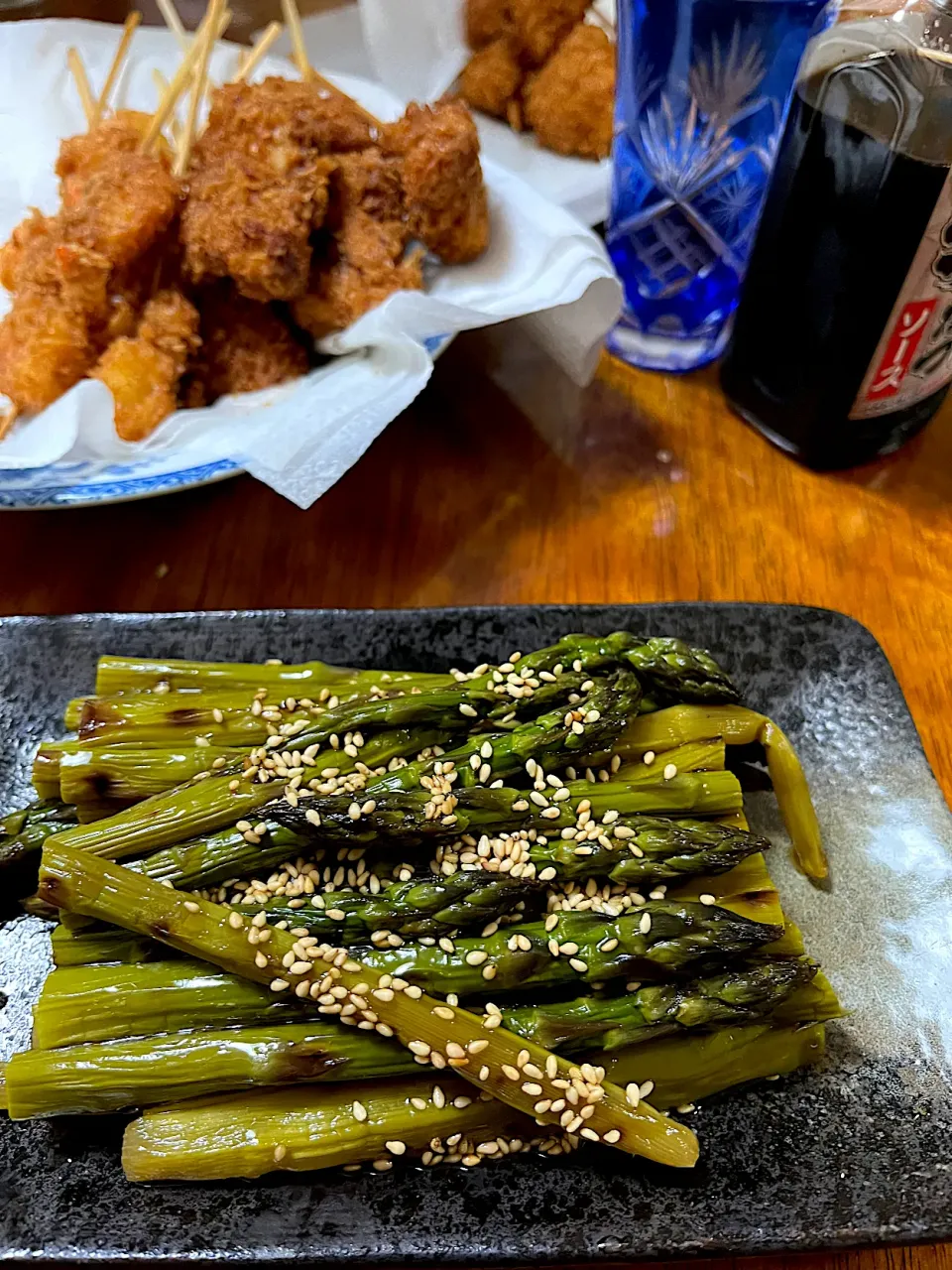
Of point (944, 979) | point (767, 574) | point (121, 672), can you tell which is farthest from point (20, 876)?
point (767, 574)

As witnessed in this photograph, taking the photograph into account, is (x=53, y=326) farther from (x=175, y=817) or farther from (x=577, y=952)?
(x=577, y=952)

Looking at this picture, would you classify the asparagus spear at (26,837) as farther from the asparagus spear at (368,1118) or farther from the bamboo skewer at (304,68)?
the bamboo skewer at (304,68)

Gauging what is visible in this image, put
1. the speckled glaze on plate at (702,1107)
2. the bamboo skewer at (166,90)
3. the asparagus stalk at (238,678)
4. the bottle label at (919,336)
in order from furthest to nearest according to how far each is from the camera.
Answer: the bamboo skewer at (166,90)
the bottle label at (919,336)
the asparagus stalk at (238,678)
the speckled glaze on plate at (702,1107)

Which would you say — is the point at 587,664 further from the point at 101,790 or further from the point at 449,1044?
the point at 101,790

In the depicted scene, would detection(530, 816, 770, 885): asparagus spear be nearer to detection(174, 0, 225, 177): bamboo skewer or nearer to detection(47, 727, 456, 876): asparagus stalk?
detection(47, 727, 456, 876): asparagus stalk

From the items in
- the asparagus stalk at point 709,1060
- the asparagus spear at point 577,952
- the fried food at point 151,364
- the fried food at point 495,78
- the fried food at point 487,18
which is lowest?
the asparagus stalk at point 709,1060

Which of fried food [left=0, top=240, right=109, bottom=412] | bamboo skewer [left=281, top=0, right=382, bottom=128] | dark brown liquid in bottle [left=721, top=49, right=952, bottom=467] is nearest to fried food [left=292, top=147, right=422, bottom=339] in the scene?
bamboo skewer [left=281, top=0, right=382, bottom=128]

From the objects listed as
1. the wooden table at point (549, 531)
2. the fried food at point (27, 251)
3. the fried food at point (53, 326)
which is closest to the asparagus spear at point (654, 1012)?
the wooden table at point (549, 531)
